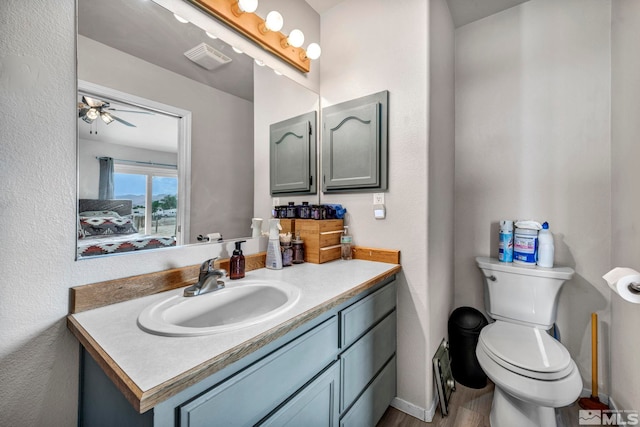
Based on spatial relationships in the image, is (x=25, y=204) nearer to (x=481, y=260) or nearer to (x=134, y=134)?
Answer: (x=134, y=134)

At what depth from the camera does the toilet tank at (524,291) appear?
1519 millimetres

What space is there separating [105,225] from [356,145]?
1.30 metres

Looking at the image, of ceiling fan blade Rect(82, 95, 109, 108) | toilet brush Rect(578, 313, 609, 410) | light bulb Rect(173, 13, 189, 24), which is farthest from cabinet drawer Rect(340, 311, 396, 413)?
light bulb Rect(173, 13, 189, 24)

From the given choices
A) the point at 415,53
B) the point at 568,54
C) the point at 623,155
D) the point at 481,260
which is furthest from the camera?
the point at 481,260

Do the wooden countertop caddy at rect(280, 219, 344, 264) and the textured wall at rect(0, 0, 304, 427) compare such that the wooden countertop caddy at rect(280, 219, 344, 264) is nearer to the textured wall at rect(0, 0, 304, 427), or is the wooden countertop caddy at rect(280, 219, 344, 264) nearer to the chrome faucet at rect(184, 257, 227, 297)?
the chrome faucet at rect(184, 257, 227, 297)

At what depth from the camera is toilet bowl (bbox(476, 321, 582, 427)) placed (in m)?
1.10

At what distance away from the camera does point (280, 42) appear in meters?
1.49

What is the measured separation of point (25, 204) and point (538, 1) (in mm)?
2793

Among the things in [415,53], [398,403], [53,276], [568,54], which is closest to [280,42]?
[415,53]

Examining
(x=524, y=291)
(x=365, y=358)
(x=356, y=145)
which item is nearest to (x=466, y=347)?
(x=524, y=291)

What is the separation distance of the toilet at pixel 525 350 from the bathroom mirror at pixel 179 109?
1.40m

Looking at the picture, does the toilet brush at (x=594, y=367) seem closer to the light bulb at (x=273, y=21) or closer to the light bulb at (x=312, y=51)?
the light bulb at (x=312, y=51)

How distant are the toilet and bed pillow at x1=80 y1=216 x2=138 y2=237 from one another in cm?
170

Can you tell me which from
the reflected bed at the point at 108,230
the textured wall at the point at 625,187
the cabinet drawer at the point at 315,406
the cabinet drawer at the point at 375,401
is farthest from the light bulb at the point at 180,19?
the textured wall at the point at 625,187
